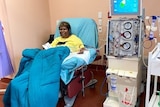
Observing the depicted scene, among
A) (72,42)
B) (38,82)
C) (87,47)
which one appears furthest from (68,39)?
(38,82)

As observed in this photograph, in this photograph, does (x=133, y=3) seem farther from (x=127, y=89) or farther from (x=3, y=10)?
(x=3, y=10)

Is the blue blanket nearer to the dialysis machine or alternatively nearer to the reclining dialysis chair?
the reclining dialysis chair

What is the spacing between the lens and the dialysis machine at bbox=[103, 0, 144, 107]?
6.33ft

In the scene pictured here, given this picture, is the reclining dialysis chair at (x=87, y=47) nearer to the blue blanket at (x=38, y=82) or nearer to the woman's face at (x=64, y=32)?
the woman's face at (x=64, y=32)

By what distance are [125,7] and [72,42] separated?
3.12 feet

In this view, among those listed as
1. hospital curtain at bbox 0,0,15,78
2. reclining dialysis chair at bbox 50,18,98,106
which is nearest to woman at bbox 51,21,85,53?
reclining dialysis chair at bbox 50,18,98,106

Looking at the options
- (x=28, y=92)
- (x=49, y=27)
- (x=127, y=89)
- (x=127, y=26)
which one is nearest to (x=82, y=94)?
(x=127, y=89)

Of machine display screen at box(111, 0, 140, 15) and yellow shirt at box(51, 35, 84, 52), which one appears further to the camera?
yellow shirt at box(51, 35, 84, 52)

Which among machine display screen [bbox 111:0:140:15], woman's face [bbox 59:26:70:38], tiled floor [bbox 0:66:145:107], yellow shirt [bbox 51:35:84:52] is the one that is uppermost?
machine display screen [bbox 111:0:140:15]

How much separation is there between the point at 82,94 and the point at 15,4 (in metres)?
1.55

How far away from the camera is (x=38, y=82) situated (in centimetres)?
185

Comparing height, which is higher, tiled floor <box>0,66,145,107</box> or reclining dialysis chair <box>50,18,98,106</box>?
reclining dialysis chair <box>50,18,98,106</box>

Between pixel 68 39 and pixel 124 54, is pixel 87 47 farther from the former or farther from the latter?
pixel 124 54

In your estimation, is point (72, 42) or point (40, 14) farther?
point (40, 14)
